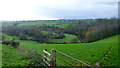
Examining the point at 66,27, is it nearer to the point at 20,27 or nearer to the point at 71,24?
the point at 71,24

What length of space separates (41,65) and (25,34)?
9922mm

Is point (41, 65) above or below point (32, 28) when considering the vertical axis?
below

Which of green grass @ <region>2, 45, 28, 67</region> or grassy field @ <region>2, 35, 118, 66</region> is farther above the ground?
green grass @ <region>2, 45, 28, 67</region>

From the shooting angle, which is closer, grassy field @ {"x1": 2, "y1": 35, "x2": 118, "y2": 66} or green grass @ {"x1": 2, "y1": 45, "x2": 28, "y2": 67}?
green grass @ {"x1": 2, "y1": 45, "x2": 28, "y2": 67}

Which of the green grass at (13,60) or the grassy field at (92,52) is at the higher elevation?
the green grass at (13,60)

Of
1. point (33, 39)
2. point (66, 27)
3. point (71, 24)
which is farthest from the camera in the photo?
point (33, 39)

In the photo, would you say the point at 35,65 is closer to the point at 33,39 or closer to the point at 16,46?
the point at 16,46

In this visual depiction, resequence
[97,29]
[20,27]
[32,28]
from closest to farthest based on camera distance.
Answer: [97,29]
[20,27]
[32,28]

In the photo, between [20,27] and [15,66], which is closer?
[15,66]

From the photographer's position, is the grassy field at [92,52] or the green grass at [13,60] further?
the grassy field at [92,52]

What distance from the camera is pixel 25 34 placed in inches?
566

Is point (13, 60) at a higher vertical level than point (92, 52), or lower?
higher

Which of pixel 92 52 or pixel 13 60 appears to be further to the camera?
pixel 92 52

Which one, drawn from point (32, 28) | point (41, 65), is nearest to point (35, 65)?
point (41, 65)
